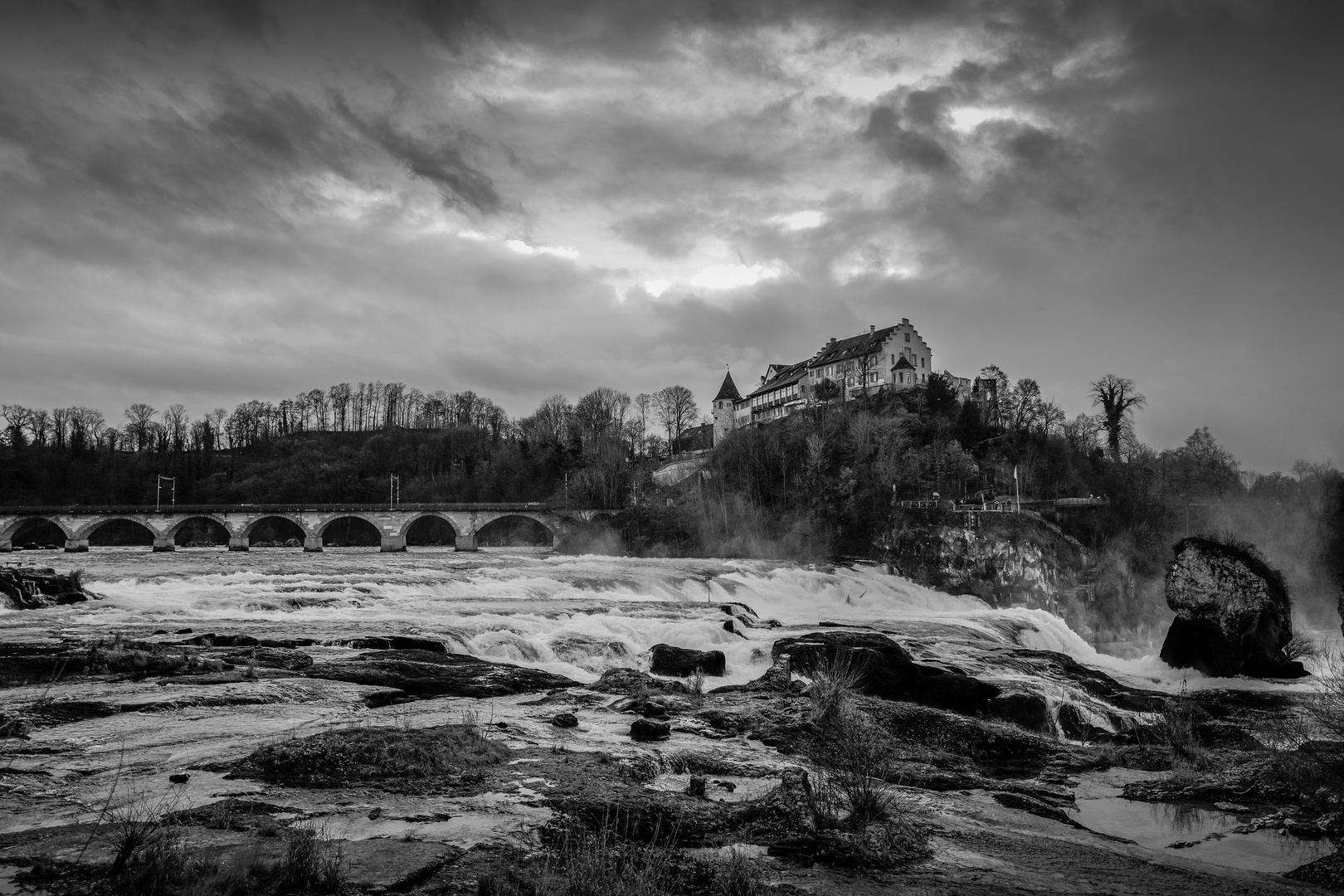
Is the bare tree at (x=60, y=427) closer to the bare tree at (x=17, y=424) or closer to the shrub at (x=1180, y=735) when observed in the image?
the bare tree at (x=17, y=424)

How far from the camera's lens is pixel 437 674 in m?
14.4

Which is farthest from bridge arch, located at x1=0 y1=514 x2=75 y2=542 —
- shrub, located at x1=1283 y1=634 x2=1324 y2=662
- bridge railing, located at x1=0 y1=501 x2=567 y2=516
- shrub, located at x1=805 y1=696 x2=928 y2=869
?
shrub, located at x1=1283 y1=634 x2=1324 y2=662

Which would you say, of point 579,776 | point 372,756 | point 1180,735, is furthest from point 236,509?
point 1180,735

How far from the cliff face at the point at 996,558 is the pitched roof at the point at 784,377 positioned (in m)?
45.7

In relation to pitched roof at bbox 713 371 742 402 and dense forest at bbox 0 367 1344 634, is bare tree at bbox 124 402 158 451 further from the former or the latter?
pitched roof at bbox 713 371 742 402

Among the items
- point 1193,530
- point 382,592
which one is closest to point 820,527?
point 1193,530

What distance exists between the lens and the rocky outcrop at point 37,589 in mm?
24281

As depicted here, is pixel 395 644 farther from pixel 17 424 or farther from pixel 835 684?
pixel 17 424

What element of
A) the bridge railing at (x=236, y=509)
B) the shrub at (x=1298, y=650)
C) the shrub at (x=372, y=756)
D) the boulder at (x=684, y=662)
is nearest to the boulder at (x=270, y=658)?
the shrub at (x=372, y=756)

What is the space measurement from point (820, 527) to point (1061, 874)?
221ft

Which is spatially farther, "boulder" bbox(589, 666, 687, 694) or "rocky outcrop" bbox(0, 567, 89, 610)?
"rocky outcrop" bbox(0, 567, 89, 610)

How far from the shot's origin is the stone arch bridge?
74250mm

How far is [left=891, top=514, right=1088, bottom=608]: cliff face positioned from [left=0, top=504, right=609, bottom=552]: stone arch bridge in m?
32.9

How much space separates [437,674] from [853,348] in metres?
95.5
